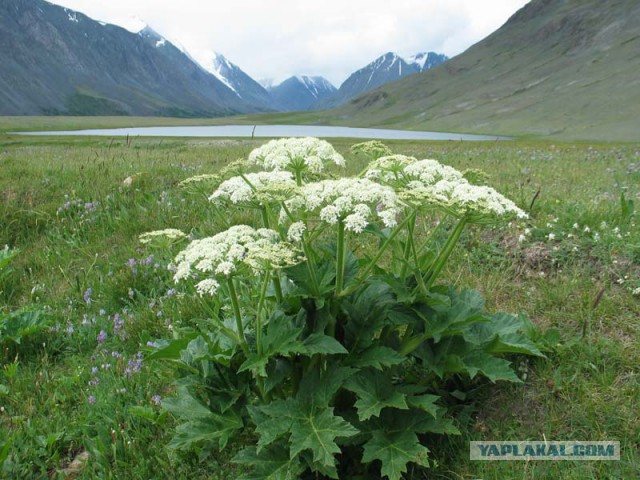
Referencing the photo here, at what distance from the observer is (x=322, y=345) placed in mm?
3322

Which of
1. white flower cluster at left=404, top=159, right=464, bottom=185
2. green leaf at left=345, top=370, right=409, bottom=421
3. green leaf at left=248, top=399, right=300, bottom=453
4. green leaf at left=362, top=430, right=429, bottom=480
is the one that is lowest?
green leaf at left=362, top=430, right=429, bottom=480

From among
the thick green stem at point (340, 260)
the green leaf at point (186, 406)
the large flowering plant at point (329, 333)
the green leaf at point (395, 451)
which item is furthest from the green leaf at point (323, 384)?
the green leaf at point (186, 406)

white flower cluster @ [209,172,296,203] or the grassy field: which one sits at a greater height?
white flower cluster @ [209,172,296,203]

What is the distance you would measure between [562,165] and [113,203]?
12.1 metres

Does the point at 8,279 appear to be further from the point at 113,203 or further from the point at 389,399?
the point at 389,399

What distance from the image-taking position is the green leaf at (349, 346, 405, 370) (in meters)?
3.45

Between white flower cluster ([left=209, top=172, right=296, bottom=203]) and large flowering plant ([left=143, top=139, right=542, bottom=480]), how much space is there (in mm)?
16

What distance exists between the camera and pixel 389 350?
3.53 meters

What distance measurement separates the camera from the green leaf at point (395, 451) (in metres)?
3.25

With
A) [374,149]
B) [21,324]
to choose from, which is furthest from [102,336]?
[374,149]

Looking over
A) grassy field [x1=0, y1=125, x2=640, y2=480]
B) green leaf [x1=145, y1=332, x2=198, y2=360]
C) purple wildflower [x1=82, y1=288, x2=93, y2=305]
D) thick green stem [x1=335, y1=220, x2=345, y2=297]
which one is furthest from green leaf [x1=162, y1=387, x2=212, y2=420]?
purple wildflower [x1=82, y1=288, x2=93, y2=305]

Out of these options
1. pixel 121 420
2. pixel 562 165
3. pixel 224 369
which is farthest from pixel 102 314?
pixel 562 165

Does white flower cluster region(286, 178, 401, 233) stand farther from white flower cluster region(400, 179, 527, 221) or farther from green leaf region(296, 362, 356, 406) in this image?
green leaf region(296, 362, 356, 406)

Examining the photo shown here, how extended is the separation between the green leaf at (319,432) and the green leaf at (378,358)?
0.46 metres
